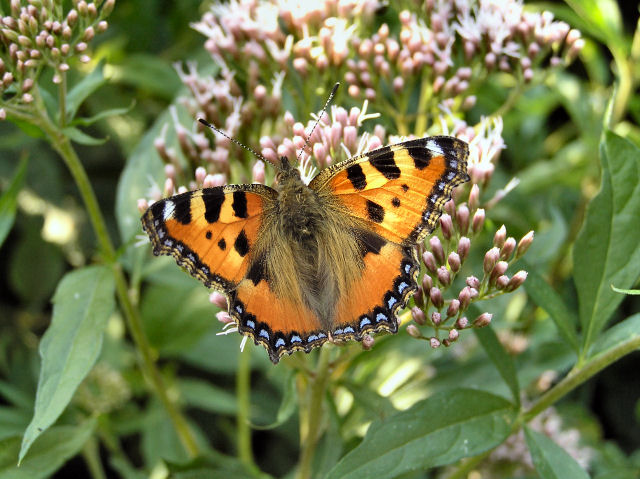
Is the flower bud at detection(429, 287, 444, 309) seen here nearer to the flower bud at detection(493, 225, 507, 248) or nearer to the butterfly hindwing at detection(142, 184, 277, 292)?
the flower bud at detection(493, 225, 507, 248)

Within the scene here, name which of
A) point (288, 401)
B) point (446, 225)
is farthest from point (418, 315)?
point (288, 401)

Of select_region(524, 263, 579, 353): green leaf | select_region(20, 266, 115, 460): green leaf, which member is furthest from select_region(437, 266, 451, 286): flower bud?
select_region(20, 266, 115, 460): green leaf

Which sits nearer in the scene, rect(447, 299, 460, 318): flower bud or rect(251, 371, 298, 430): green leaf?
rect(447, 299, 460, 318): flower bud

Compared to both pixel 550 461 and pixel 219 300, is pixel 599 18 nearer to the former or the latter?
pixel 550 461

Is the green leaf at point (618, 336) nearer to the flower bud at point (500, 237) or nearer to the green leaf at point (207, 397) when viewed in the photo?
the flower bud at point (500, 237)

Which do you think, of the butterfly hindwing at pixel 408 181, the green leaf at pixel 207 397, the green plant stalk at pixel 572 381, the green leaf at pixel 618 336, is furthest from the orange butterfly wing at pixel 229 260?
the green leaf at pixel 207 397

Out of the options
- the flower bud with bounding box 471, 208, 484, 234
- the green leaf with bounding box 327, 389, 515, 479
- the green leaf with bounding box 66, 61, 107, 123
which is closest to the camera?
the green leaf with bounding box 327, 389, 515, 479

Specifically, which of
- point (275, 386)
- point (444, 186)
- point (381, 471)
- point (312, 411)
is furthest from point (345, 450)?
point (275, 386)

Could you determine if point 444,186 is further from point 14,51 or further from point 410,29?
point 14,51
